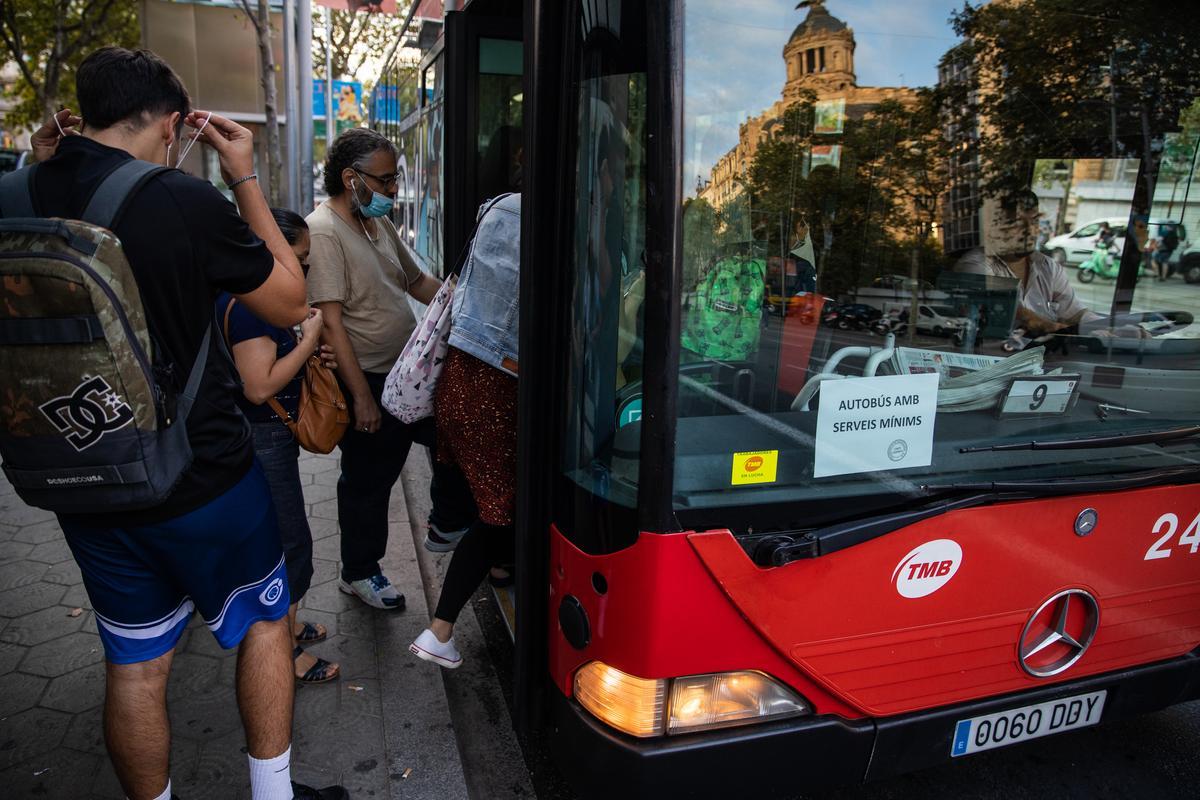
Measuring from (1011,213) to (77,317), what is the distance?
2.30 m

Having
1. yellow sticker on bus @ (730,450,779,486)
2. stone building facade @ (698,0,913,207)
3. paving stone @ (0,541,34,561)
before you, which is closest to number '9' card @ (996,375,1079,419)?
yellow sticker on bus @ (730,450,779,486)

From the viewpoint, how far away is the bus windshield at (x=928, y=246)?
180 cm

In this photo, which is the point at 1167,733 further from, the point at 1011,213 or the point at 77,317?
the point at 77,317

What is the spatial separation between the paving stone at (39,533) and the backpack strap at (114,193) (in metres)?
2.99

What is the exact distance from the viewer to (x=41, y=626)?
3.21m

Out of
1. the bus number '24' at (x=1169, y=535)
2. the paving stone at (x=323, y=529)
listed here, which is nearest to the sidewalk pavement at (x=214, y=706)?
the paving stone at (x=323, y=529)

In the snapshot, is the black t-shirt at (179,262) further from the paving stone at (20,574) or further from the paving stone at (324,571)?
the paving stone at (20,574)

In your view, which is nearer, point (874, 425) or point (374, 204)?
point (874, 425)

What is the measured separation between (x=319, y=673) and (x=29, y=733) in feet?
2.84

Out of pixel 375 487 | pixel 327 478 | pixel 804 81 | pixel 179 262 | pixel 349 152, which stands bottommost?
pixel 327 478

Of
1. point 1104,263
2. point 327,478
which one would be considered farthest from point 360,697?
point 1104,263

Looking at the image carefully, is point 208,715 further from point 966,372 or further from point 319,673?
point 966,372

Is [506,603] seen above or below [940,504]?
below

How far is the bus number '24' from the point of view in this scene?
2.11 meters
